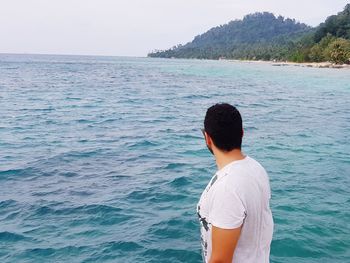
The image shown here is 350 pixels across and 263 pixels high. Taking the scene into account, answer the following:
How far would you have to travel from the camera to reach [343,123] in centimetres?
2475

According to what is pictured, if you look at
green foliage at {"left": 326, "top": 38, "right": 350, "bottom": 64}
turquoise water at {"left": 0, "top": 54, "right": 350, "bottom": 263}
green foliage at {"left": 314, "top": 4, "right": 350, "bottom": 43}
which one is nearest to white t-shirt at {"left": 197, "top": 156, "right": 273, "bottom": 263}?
turquoise water at {"left": 0, "top": 54, "right": 350, "bottom": 263}

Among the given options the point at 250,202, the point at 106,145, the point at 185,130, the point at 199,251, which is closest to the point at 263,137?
the point at 185,130

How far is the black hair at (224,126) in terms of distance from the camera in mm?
3291

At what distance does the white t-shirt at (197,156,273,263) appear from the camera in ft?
10.1

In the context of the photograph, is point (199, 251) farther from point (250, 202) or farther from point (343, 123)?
point (343, 123)

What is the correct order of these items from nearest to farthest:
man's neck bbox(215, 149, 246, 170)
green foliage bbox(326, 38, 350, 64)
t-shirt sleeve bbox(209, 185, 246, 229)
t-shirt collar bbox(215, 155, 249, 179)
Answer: t-shirt sleeve bbox(209, 185, 246, 229)
t-shirt collar bbox(215, 155, 249, 179)
man's neck bbox(215, 149, 246, 170)
green foliage bbox(326, 38, 350, 64)

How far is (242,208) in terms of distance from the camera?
309cm

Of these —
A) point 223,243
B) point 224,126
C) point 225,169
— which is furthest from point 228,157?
point 223,243

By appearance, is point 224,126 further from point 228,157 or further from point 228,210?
point 228,210

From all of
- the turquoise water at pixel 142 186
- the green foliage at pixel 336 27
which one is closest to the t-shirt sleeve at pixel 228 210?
the turquoise water at pixel 142 186

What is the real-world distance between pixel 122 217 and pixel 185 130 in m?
12.4

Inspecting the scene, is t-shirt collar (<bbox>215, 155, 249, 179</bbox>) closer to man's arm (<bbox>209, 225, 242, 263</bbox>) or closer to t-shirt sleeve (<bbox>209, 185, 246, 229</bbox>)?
t-shirt sleeve (<bbox>209, 185, 246, 229</bbox>)

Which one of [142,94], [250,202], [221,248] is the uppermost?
[250,202]

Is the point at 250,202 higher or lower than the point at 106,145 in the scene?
higher
